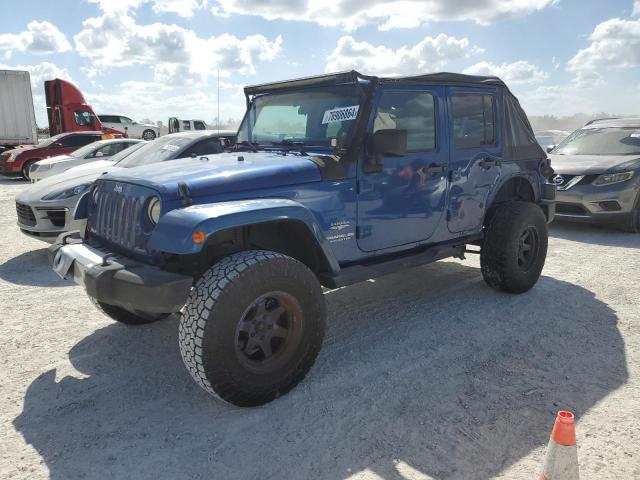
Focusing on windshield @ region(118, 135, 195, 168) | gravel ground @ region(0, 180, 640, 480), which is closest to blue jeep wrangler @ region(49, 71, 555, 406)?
gravel ground @ region(0, 180, 640, 480)

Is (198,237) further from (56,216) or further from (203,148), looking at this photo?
(56,216)

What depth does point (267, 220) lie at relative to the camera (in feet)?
9.98

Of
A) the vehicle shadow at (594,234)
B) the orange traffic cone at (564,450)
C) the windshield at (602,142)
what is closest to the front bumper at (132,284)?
the orange traffic cone at (564,450)

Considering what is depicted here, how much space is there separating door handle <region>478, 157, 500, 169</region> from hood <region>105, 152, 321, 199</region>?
6.16 ft

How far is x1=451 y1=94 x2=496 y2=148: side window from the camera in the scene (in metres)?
4.48

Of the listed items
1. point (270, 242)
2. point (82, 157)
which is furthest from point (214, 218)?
point (82, 157)

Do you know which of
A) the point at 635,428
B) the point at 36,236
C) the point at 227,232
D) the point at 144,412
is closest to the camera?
the point at 635,428

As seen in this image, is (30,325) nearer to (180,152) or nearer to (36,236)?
(36,236)

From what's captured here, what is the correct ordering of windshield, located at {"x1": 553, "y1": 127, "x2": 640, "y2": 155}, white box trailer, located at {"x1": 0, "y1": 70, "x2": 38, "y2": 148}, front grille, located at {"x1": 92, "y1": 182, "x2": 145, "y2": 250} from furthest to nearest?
white box trailer, located at {"x1": 0, "y1": 70, "x2": 38, "y2": 148}
windshield, located at {"x1": 553, "y1": 127, "x2": 640, "y2": 155}
front grille, located at {"x1": 92, "y1": 182, "x2": 145, "y2": 250}

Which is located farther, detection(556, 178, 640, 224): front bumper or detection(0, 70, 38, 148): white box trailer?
detection(0, 70, 38, 148): white box trailer

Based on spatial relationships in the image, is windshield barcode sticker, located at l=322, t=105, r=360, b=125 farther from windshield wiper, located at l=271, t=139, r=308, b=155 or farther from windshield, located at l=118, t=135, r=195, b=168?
windshield, located at l=118, t=135, r=195, b=168

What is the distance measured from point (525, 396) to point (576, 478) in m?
1.08

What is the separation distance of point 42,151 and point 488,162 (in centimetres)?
1450

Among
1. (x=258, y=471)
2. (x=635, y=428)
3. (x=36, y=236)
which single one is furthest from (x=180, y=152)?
(x=635, y=428)
